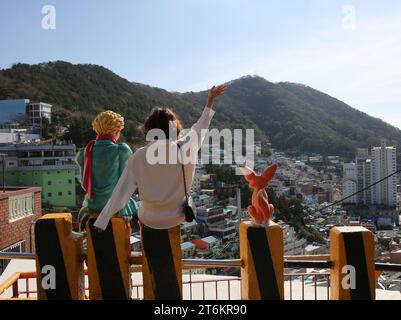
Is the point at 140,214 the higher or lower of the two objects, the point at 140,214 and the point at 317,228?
Result: the higher

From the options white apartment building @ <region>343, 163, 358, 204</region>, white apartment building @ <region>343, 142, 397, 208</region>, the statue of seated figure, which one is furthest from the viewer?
white apartment building @ <region>343, 163, 358, 204</region>

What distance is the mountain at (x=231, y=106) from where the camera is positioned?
222 feet

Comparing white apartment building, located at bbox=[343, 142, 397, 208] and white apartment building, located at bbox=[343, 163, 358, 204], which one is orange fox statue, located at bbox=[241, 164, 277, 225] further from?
white apartment building, located at bbox=[343, 163, 358, 204]

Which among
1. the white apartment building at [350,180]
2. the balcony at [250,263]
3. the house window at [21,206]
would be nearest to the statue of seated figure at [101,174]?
the balcony at [250,263]

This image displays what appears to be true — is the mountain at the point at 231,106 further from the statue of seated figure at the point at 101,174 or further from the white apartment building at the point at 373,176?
the statue of seated figure at the point at 101,174

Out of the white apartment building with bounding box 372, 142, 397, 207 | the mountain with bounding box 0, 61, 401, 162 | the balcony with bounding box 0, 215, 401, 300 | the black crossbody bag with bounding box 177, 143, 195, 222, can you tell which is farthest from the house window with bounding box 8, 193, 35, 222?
the white apartment building with bounding box 372, 142, 397, 207

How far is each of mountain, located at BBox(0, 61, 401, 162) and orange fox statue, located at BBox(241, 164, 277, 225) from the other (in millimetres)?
48244

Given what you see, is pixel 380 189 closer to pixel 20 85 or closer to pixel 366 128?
pixel 366 128

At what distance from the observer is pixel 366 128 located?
10688 centimetres

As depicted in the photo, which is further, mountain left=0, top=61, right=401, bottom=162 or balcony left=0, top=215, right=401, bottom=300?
mountain left=0, top=61, right=401, bottom=162

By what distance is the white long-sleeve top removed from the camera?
2.36 meters
